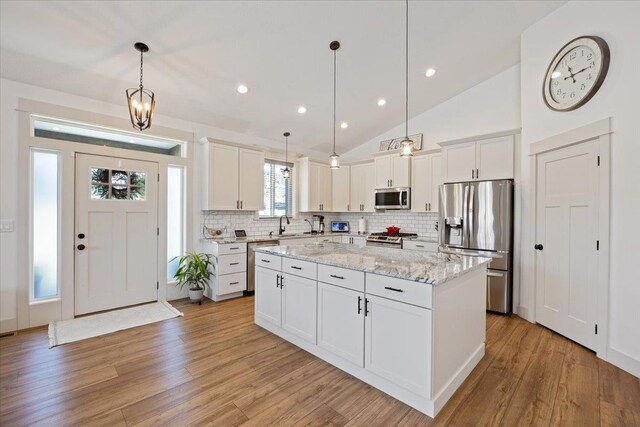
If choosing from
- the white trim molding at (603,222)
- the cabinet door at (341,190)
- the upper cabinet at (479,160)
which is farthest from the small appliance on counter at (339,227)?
the white trim molding at (603,222)

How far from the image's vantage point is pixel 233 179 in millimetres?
4766

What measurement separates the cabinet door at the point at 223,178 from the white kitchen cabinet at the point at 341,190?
7.64 ft

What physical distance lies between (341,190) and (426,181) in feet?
6.24

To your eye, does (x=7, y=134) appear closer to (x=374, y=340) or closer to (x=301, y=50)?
(x=301, y=50)

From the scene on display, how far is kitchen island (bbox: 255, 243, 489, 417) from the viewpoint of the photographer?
194 centimetres

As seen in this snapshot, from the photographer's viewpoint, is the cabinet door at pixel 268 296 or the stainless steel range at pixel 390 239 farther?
the stainless steel range at pixel 390 239

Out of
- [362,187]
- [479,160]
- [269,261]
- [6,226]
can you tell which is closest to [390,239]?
[362,187]

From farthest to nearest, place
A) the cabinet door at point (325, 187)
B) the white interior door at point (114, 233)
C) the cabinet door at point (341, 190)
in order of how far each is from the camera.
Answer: the cabinet door at point (341, 190) → the cabinet door at point (325, 187) → the white interior door at point (114, 233)

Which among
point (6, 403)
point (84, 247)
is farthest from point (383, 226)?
point (6, 403)

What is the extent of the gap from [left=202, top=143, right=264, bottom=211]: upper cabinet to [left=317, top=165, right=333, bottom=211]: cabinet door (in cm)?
144

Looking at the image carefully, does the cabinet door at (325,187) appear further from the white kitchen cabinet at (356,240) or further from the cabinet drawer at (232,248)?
the cabinet drawer at (232,248)

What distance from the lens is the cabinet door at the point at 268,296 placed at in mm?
3102

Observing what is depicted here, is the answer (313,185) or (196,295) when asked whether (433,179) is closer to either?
(313,185)

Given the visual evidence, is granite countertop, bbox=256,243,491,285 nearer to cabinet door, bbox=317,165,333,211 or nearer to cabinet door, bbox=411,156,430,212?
cabinet door, bbox=411,156,430,212
